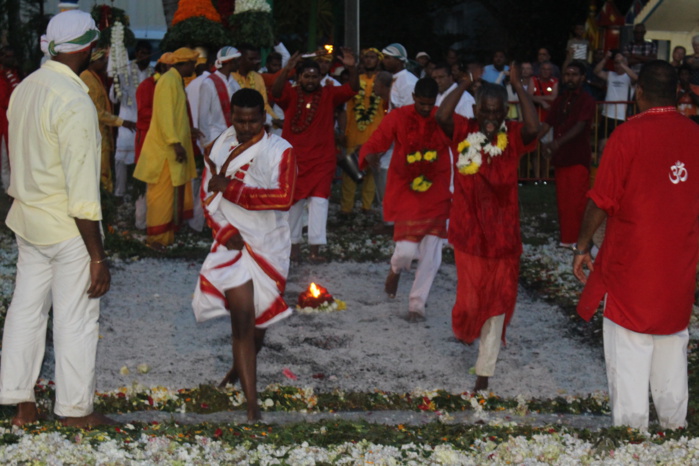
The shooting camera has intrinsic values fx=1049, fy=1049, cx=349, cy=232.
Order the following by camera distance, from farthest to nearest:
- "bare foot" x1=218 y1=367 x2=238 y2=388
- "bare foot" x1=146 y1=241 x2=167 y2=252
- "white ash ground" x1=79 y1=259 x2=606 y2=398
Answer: "bare foot" x1=146 y1=241 x2=167 y2=252 < "white ash ground" x1=79 y1=259 x2=606 y2=398 < "bare foot" x1=218 y1=367 x2=238 y2=388

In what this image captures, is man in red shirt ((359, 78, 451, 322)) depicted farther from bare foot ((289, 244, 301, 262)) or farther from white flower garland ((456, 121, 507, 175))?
bare foot ((289, 244, 301, 262))

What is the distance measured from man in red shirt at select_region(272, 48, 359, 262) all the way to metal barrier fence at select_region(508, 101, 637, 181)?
6196 millimetres

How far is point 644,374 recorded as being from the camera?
5586mm

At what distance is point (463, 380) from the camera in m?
7.39

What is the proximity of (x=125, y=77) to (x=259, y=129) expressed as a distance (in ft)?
29.5

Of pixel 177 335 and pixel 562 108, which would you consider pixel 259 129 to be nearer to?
pixel 177 335

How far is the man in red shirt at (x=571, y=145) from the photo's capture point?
1121 cm

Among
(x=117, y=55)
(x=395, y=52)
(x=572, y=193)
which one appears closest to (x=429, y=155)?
(x=572, y=193)

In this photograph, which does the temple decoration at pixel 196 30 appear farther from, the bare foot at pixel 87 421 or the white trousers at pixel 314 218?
the bare foot at pixel 87 421

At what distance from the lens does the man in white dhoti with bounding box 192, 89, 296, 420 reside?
6.24 metres

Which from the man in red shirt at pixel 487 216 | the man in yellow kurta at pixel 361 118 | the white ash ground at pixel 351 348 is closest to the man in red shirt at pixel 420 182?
the white ash ground at pixel 351 348

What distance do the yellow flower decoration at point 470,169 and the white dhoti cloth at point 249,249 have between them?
1.37 metres

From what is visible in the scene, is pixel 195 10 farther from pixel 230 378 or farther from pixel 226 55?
pixel 230 378

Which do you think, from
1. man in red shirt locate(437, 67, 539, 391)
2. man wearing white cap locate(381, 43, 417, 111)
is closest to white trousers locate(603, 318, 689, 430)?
man in red shirt locate(437, 67, 539, 391)
